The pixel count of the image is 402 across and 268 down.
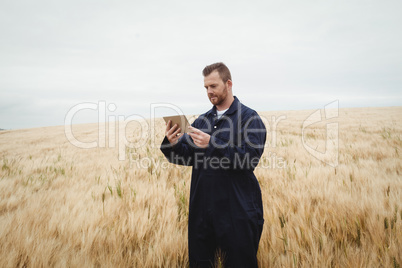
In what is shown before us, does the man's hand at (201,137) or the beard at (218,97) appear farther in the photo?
the beard at (218,97)

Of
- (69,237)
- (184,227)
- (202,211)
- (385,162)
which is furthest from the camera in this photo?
(385,162)

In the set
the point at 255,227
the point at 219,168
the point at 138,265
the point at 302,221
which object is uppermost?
the point at 219,168

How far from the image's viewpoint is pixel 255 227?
134cm

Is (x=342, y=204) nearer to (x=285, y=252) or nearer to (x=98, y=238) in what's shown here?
(x=285, y=252)

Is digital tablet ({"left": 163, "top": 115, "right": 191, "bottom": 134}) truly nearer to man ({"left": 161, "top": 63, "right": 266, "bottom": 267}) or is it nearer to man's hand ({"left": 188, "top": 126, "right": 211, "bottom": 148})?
man ({"left": 161, "top": 63, "right": 266, "bottom": 267})

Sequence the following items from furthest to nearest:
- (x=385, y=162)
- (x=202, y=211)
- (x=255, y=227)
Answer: (x=385, y=162) < (x=202, y=211) < (x=255, y=227)

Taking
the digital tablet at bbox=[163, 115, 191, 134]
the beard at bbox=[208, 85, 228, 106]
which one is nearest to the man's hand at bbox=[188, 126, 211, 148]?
the digital tablet at bbox=[163, 115, 191, 134]

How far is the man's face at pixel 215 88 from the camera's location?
1.52m

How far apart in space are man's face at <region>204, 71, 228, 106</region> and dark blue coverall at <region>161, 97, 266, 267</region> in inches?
5.2

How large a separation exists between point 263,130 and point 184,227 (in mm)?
1420

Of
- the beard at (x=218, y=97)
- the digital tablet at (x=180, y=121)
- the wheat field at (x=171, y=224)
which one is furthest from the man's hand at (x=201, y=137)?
the wheat field at (x=171, y=224)

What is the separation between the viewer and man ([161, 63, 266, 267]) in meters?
1.28

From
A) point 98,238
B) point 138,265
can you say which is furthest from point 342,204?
point 98,238

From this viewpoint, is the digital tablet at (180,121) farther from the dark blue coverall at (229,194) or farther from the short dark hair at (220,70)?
the short dark hair at (220,70)
